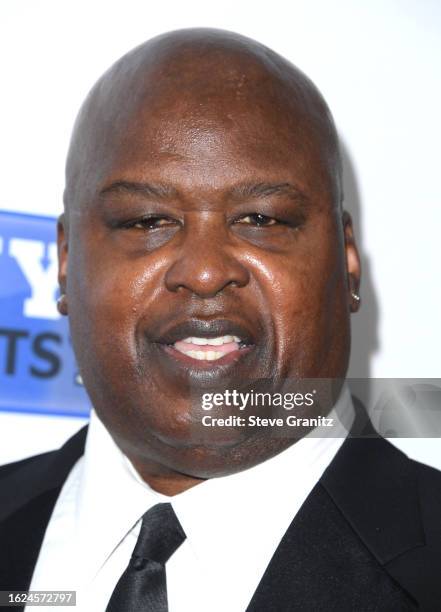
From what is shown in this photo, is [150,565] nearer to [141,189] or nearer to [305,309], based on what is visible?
[305,309]

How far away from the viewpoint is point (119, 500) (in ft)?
4.81

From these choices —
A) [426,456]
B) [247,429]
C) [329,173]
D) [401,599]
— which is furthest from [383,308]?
[401,599]

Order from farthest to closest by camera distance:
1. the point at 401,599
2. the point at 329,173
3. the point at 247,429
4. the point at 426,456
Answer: the point at 426,456
the point at 329,173
the point at 247,429
the point at 401,599

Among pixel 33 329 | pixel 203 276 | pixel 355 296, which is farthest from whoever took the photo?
pixel 33 329

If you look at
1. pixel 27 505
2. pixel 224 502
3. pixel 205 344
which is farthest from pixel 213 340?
pixel 27 505

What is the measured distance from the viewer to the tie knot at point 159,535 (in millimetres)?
1356

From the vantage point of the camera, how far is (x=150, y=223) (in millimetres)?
1416

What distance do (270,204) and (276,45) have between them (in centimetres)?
70

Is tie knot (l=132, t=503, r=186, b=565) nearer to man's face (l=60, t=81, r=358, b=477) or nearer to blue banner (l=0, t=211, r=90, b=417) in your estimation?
man's face (l=60, t=81, r=358, b=477)

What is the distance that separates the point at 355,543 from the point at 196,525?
218 mm

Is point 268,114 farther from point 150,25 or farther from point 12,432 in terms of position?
point 12,432

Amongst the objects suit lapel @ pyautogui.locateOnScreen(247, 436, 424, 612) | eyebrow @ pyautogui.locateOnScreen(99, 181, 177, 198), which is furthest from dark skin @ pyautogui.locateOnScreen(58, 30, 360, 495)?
suit lapel @ pyautogui.locateOnScreen(247, 436, 424, 612)

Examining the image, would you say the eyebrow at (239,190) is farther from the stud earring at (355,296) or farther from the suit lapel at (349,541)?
the suit lapel at (349,541)

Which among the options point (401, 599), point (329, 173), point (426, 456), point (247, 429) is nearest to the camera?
point (401, 599)
